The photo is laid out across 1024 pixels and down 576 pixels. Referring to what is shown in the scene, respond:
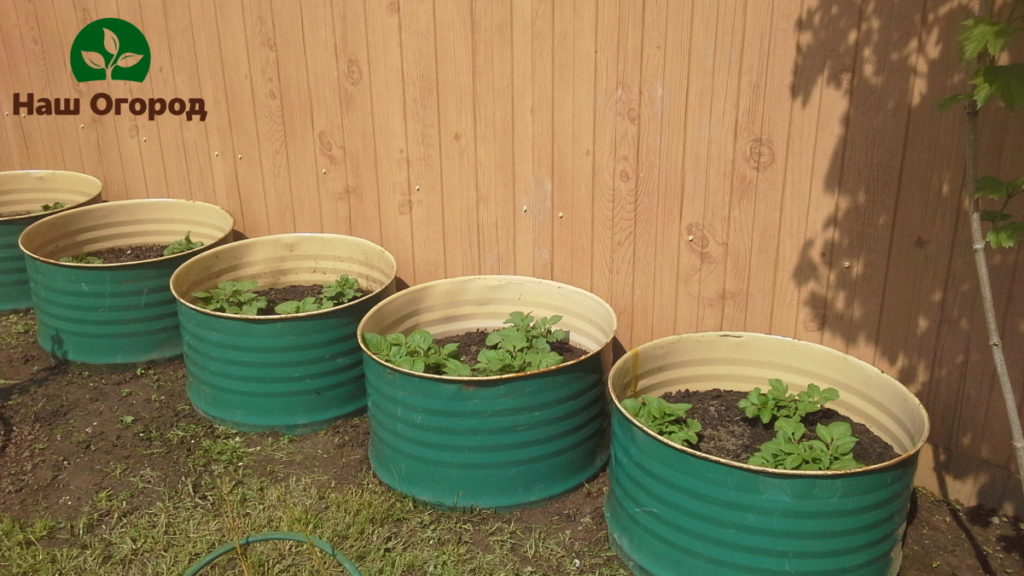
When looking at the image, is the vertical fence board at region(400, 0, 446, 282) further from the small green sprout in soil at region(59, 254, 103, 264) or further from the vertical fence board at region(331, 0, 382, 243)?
the small green sprout in soil at region(59, 254, 103, 264)

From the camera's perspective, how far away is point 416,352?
3.54 meters

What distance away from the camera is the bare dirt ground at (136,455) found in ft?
10.1

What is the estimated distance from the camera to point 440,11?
12.6 feet

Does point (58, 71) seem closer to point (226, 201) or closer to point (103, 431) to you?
point (226, 201)

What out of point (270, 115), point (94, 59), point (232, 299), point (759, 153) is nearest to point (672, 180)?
point (759, 153)

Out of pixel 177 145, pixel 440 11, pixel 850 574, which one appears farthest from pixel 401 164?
pixel 850 574

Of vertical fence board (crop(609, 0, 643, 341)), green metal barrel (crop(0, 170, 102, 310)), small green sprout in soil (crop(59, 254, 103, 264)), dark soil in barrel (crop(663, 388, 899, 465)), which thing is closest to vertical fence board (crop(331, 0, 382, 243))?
vertical fence board (crop(609, 0, 643, 341))

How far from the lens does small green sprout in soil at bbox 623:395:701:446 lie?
9.78 feet

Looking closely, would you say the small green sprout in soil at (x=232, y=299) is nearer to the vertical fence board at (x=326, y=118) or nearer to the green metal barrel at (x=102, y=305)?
the green metal barrel at (x=102, y=305)

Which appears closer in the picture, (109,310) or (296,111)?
(109,310)

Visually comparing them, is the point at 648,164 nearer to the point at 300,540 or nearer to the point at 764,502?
the point at 764,502

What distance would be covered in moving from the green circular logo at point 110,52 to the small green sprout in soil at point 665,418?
3452 millimetres

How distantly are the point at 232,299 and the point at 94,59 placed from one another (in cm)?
200

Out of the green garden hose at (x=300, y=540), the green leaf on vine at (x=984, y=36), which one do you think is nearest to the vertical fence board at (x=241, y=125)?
the green garden hose at (x=300, y=540)
